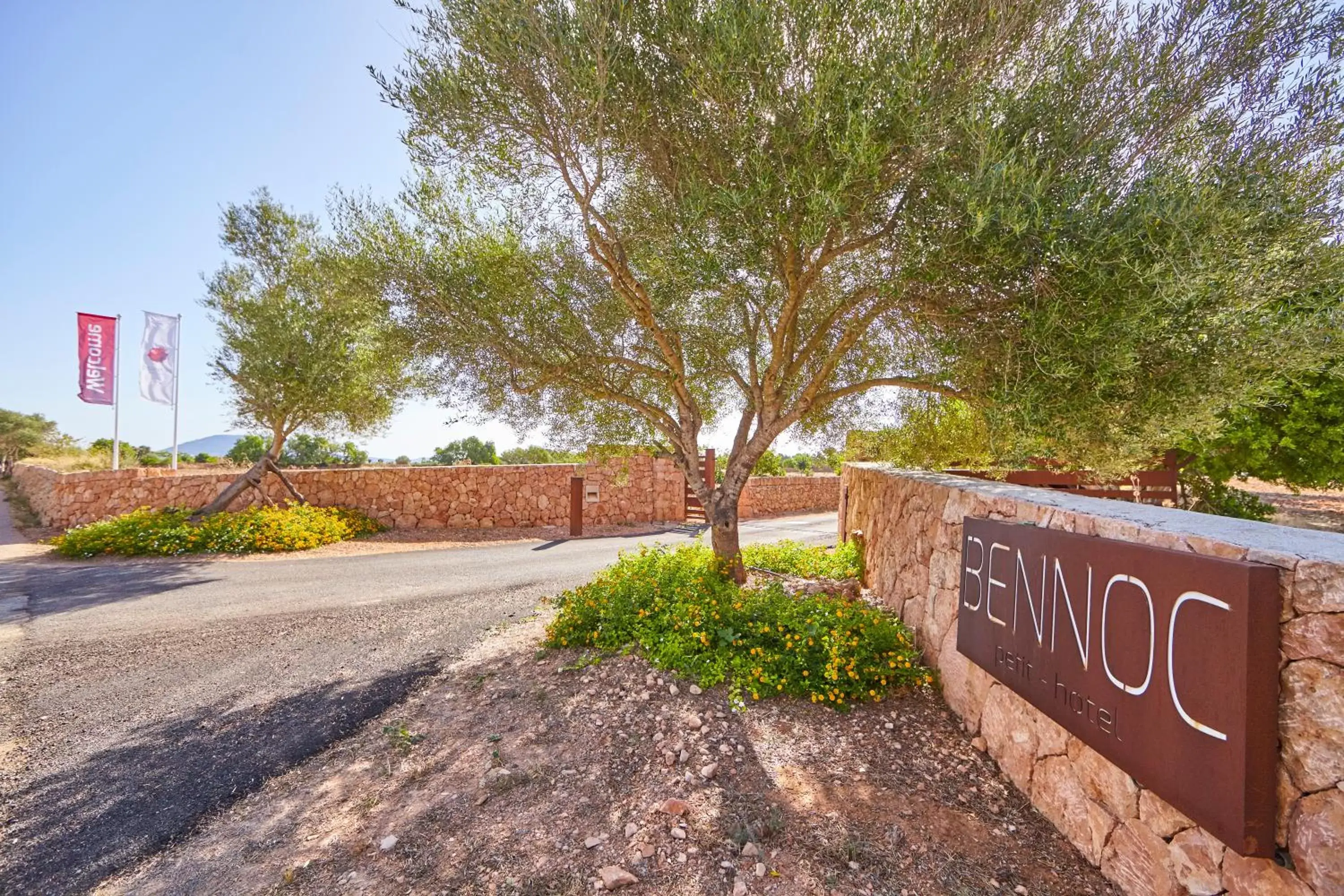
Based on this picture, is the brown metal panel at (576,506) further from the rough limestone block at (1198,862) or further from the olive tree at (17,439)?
the olive tree at (17,439)

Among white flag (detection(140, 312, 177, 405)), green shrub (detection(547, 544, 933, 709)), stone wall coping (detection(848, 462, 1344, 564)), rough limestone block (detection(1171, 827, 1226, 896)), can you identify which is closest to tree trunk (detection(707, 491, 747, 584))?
green shrub (detection(547, 544, 933, 709))

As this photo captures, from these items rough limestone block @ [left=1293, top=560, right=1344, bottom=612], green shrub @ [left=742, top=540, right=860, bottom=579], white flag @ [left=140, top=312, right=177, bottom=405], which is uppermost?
white flag @ [left=140, top=312, right=177, bottom=405]

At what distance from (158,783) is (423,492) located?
10727mm

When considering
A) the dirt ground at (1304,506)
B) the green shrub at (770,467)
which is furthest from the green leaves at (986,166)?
the green shrub at (770,467)

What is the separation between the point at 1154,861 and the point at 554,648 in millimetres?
4345

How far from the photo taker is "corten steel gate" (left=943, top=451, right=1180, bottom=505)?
6.85 m

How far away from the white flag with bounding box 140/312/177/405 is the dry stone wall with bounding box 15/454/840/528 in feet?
6.66

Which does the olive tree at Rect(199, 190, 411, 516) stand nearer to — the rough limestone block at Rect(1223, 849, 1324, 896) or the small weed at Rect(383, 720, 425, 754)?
the small weed at Rect(383, 720, 425, 754)

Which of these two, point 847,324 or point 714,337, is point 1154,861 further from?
point 714,337

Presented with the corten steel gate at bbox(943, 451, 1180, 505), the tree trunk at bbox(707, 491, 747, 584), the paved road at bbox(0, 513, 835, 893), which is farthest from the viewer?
the corten steel gate at bbox(943, 451, 1180, 505)

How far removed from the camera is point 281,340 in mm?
11680

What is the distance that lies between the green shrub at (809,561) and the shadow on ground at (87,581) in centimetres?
836

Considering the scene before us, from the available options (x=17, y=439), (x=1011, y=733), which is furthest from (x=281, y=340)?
(x=17, y=439)

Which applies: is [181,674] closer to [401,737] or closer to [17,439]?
[401,737]
